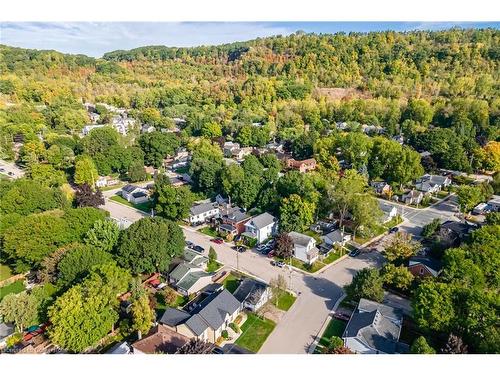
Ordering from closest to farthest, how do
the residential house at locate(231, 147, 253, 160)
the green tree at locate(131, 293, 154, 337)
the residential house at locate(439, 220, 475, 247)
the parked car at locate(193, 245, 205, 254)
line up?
the green tree at locate(131, 293, 154, 337), the residential house at locate(439, 220, 475, 247), the parked car at locate(193, 245, 205, 254), the residential house at locate(231, 147, 253, 160)

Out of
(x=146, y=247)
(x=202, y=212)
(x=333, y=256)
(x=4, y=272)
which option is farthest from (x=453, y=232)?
(x=4, y=272)

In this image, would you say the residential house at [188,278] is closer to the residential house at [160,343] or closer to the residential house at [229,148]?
the residential house at [160,343]

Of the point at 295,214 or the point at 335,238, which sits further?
the point at 295,214

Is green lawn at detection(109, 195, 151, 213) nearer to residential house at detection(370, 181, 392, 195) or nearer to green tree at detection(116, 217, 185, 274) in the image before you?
green tree at detection(116, 217, 185, 274)

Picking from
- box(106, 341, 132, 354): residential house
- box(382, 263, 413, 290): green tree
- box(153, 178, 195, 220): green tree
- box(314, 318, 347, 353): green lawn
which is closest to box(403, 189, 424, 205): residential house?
box(382, 263, 413, 290): green tree

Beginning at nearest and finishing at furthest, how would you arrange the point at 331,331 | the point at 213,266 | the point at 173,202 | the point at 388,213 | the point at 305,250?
the point at 331,331 < the point at 213,266 < the point at 305,250 < the point at 173,202 < the point at 388,213

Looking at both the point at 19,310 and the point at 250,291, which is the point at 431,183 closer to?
the point at 250,291
